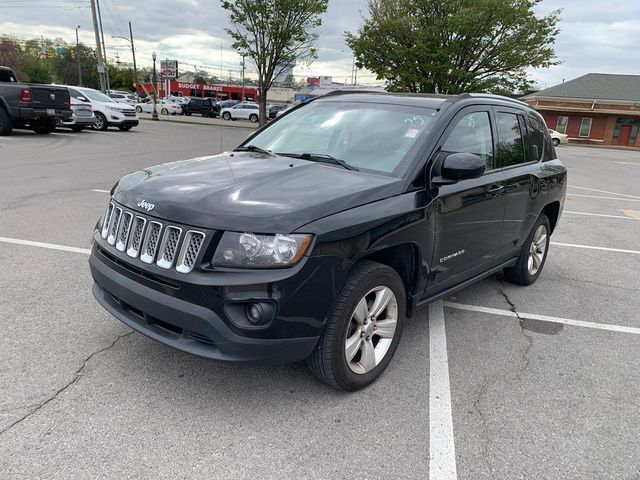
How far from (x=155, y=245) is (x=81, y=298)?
5.99 ft

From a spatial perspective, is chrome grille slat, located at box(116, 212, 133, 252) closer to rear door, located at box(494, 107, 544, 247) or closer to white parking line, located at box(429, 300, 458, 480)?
white parking line, located at box(429, 300, 458, 480)

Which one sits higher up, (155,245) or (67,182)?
(155,245)

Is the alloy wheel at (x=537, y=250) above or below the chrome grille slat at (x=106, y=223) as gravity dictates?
below

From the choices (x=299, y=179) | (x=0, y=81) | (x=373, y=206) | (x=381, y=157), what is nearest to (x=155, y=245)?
(x=299, y=179)

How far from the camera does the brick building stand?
44.6 metres

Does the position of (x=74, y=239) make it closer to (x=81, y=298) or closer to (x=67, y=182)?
(x=81, y=298)

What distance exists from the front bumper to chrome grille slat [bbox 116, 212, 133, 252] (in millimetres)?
248

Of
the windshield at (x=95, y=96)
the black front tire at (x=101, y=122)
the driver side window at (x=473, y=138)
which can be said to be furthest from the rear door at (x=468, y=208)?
the windshield at (x=95, y=96)

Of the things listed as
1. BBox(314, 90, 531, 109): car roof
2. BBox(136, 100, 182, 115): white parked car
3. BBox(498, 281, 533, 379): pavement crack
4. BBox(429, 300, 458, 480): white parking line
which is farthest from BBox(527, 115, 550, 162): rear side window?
BBox(136, 100, 182, 115): white parked car

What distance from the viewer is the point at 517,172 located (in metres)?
4.32

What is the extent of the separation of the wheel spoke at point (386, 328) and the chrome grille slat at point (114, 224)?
5.59 feet

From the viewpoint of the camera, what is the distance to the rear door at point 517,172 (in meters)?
4.21

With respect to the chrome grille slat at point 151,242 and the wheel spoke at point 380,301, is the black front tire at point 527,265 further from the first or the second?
the chrome grille slat at point 151,242

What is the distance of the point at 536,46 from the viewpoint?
2491 cm
